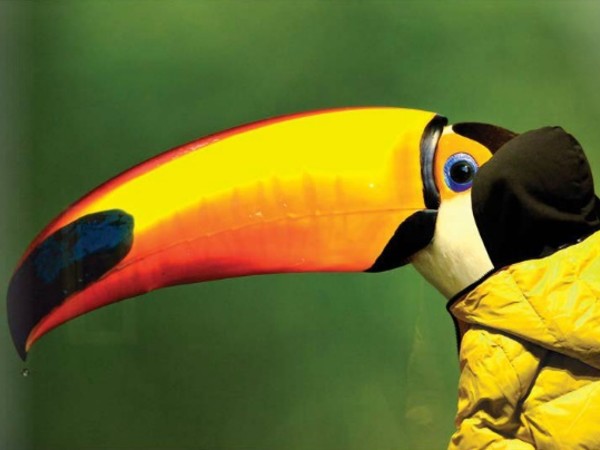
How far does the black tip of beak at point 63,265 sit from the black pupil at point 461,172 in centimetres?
61

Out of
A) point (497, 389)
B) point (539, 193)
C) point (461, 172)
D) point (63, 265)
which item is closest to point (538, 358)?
point (497, 389)

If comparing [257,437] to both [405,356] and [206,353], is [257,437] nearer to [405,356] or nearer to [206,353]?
[206,353]

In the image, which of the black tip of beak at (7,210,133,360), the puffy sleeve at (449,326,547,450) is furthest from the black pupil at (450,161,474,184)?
the black tip of beak at (7,210,133,360)

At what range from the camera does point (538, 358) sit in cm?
116

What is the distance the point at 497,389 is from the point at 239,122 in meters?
0.82

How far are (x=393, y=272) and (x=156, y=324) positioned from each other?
516 millimetres

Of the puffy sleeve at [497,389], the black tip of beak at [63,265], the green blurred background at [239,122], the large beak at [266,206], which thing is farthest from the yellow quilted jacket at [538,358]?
the black tip of beak at [63,265]

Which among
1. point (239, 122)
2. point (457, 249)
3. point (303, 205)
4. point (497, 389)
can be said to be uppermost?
point (239, 122)

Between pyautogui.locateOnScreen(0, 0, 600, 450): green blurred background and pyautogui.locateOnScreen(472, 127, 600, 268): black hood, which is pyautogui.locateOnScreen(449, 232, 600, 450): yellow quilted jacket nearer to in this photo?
pyautogui.locateOnScreen(472, 127, 600, 268): black hood

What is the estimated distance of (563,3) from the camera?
1.69 meters

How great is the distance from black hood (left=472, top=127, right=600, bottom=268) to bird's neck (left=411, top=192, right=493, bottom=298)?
18 centimetres

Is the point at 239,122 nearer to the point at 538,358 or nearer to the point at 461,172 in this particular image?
the point at 461,172

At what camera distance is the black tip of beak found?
1.54 m

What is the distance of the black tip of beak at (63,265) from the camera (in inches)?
60.6
